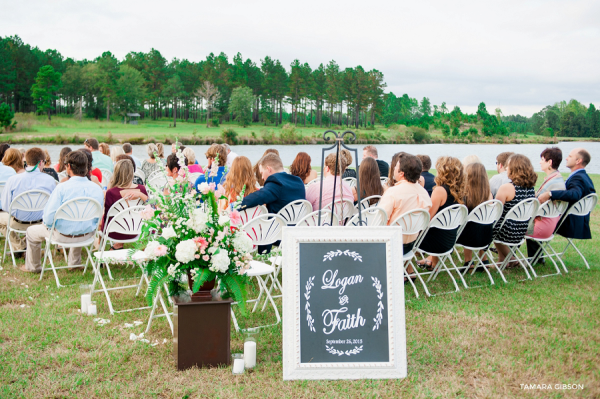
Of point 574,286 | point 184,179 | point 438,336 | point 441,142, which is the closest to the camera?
point 184,179

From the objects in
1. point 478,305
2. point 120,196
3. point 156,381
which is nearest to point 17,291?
point 120,196

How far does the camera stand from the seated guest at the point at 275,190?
4902 mm

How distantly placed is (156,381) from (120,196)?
3139mm

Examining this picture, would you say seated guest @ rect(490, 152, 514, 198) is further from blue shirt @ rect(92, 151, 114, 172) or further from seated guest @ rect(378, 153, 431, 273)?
blue shirt @ rect(92, 151, 114, 172)

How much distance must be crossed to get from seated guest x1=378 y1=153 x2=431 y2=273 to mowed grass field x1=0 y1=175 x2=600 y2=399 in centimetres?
83

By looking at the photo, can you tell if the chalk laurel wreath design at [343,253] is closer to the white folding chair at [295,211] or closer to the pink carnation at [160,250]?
the pink carnation at [160,250]

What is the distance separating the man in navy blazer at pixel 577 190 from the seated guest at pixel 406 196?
2010 mm

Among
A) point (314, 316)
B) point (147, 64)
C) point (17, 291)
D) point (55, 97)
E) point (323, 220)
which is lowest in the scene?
point (17, 291)

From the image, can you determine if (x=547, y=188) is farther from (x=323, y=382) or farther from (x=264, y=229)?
(x=323, y=382)

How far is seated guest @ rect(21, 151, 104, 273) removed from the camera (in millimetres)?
4891

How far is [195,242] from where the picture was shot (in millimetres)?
2775

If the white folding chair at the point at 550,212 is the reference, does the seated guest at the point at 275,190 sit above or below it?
above

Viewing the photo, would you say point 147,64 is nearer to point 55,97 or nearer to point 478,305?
point 55,97

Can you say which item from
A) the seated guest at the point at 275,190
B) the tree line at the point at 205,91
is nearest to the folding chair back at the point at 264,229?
the seated guest at the point at 275,190
